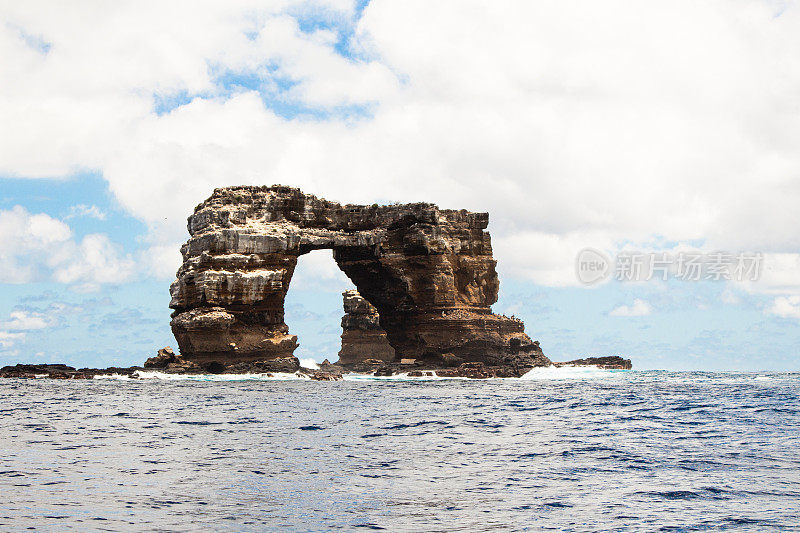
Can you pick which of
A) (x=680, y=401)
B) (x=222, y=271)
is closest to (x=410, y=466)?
(x=680, y=401)

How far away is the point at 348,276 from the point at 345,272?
1.94ft

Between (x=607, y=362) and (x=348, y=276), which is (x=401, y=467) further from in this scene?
(x=607, y=362)

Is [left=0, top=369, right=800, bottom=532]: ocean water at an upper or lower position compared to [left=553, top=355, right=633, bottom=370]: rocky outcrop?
lower

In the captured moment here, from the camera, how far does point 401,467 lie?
63.8 ft

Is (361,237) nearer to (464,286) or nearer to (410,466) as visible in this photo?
(464,286)

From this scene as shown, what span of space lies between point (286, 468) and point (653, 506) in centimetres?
877

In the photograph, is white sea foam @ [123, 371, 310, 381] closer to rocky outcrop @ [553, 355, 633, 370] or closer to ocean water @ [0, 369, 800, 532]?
ocean water @ [0, 369, 800, 532]

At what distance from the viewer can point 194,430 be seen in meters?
27.2

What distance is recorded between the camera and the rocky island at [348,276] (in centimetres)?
6706

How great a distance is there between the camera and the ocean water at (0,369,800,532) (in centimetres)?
1377

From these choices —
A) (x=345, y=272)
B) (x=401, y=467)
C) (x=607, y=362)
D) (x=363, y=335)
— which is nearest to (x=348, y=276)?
(x=345, y=272)

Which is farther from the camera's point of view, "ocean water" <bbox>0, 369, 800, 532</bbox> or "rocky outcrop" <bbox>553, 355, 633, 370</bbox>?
"rocky outcrop" <bbox>553, 355, 633, 370</bbox>

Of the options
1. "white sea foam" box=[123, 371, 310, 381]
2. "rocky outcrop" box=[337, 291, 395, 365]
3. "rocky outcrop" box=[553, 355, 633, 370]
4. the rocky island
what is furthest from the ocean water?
"rocky outcrop" box=[337, 291, 395, 365]

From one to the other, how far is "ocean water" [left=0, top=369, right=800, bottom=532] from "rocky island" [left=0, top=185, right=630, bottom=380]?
2950 cm
